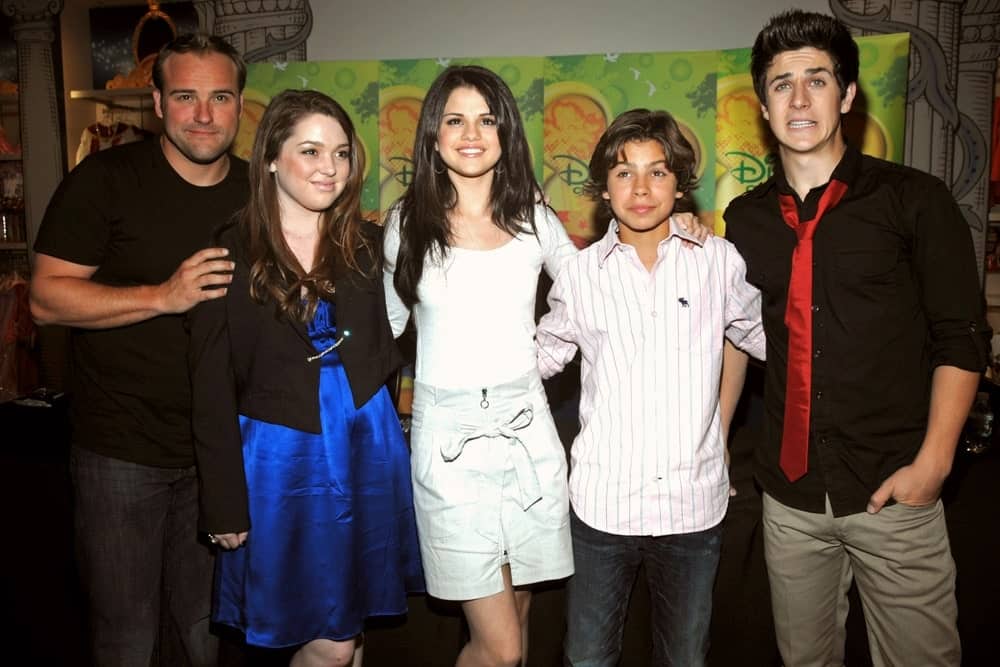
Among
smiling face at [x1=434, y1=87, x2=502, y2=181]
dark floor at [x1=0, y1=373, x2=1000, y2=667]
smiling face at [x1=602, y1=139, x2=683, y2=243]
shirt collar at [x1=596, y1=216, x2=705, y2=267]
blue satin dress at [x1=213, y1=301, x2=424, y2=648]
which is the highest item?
smiling face at [x1=434, y1=87, x2=502, y2=181]

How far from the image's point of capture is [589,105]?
408 cm

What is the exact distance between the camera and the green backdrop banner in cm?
380

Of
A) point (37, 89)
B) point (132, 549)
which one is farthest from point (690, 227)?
point (37, 89)

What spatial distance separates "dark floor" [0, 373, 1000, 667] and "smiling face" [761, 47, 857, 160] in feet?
3.90

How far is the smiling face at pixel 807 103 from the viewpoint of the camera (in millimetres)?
1792

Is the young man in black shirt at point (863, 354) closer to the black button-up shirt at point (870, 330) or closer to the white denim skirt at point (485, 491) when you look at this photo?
the black button-up shirt at point (870, 330)

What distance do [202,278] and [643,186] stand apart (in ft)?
3.37

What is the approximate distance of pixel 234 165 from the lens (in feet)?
7.17

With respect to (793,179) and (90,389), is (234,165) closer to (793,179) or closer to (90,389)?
(90,389)

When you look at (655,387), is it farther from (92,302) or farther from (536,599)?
(92,302)

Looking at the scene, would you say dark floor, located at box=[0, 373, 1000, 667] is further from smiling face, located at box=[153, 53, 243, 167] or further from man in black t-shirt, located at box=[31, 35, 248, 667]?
smiling face, located at box=[153, 53, 243, 167]

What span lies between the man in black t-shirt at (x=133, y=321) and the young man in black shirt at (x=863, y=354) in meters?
1.43

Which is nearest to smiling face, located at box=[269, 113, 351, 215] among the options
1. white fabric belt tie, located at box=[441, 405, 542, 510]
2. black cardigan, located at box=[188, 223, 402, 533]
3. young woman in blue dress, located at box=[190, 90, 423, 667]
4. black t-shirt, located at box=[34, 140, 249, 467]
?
young woman in blue dress, located at box=[190, 90, 423, 667]

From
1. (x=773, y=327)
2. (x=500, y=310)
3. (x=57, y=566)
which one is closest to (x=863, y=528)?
(x=773, y=327)
